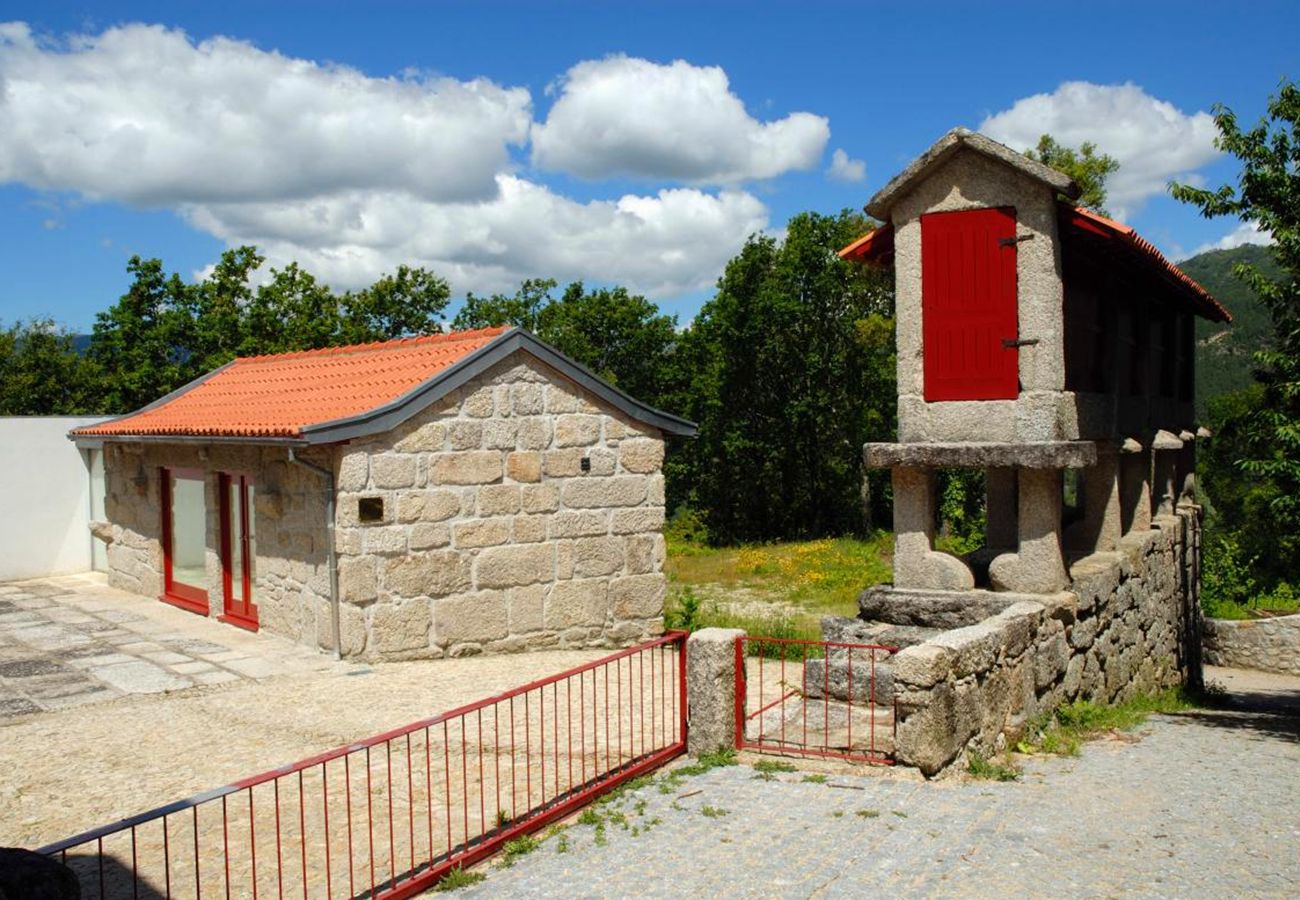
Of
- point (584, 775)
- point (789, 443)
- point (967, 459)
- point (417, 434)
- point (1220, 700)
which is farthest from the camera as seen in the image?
point (789, 443)

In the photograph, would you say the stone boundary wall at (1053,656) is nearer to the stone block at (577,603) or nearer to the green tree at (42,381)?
the stone block at (577,603)

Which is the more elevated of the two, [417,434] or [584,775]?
[417,434]

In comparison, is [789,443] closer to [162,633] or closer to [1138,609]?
[1138,609]

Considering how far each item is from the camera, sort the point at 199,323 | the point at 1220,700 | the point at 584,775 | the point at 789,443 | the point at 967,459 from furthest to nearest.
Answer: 1. the point at 789,443
2. the point at 199,323
3. the point at 1220,700
4. the point at 967,459
5. the point at 584,775

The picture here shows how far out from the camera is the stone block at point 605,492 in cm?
1237

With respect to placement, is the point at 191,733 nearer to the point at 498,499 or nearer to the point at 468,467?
the point at 468,467

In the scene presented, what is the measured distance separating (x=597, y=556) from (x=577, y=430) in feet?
4.94

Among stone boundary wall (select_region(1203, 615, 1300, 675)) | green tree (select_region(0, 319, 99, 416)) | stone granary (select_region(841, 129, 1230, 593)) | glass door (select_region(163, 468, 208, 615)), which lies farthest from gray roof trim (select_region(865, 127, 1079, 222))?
green tree (select_region(0, 319, 99, 416))

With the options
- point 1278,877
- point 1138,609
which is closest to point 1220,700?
point 1138,609

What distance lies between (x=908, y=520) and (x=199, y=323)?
22.7 metres

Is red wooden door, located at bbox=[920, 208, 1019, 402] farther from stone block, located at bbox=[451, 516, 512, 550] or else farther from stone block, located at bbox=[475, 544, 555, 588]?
stone block, located at bbox=[451, 516, 512, 550]

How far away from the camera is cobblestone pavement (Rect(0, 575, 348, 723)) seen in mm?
9906

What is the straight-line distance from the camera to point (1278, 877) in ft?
18.0

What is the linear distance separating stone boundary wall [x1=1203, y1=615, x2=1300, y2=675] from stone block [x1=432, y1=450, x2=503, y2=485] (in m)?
17.4
